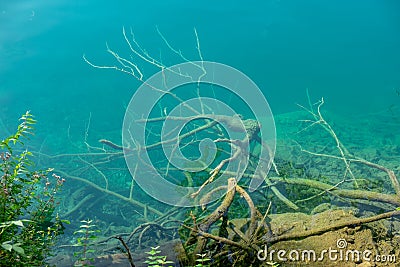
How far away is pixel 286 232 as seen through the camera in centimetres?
260

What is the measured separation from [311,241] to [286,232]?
8.1 inches

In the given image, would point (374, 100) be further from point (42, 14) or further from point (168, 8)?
point (168, 8)

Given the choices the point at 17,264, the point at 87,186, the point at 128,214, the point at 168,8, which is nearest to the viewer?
the point at 17,264

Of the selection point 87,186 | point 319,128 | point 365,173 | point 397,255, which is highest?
point 319,128

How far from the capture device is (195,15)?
210ft

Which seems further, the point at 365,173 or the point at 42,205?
the point at 365,173

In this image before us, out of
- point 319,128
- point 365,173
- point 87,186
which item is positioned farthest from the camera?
point 319,128

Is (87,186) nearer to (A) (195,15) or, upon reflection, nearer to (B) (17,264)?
(B) (17,264)

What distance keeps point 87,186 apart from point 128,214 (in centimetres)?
165

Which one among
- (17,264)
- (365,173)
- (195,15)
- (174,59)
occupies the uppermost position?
(195,15)

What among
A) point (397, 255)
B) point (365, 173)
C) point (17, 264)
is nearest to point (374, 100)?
point (365, 173)

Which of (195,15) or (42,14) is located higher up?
(195,15)

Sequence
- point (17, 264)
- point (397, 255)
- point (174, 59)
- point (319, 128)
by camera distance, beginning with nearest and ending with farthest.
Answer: point (17, 264)
point (397, 255)
point (319, 128)
point (174, 59)

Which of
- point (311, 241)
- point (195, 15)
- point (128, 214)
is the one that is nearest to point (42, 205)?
point (311, 241)
